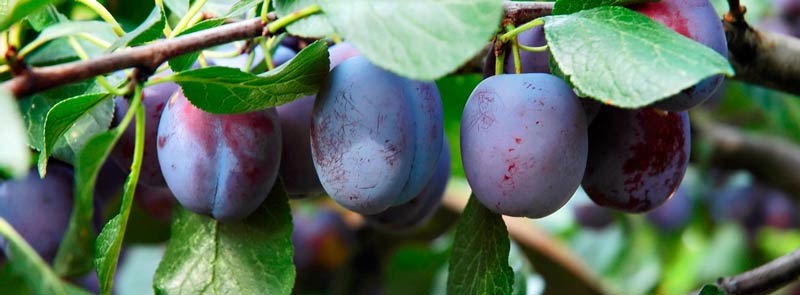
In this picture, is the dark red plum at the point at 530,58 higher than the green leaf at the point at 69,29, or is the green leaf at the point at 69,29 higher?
the green leaf at the point at 69,29

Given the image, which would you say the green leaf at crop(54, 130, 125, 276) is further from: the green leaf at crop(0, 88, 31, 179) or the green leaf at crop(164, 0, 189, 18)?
the green leaf at crop(164, 0, 189, 18)

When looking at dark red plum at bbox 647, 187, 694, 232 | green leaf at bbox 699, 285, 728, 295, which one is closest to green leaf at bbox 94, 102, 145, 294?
green leaf at bbox 699, 285, 728, 295

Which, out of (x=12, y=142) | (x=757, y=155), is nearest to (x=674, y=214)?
(x=757, y=155)

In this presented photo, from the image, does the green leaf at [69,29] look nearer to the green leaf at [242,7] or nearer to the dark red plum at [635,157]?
the green leaf at [242,7]

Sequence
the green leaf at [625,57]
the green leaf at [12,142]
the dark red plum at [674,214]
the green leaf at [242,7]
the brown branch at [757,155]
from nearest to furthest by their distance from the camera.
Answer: the green leaf at [12,142] < the green leaf at [625,57] < the green leaf at [242,7] < the brown branch at [757,155] < the dark red plum at [674,214]

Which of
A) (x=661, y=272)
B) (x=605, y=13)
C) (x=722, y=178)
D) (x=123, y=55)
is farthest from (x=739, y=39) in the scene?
(x=722, y=178)

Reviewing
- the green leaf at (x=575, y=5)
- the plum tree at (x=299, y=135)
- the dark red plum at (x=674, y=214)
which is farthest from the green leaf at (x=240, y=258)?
the dark red plum at (x=674, y=214)

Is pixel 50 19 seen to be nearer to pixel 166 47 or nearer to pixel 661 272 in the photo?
pixel 166 47
